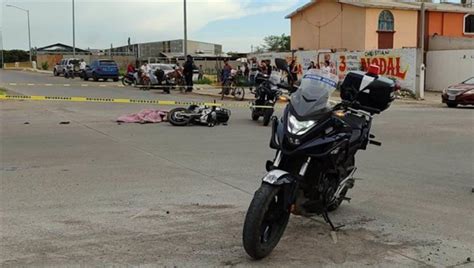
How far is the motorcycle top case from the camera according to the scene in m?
5.25

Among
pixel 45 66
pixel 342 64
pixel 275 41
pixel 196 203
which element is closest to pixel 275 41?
pixel 275 41

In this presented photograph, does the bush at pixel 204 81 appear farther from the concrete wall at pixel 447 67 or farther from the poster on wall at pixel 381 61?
the concrete wall at pixel 447 67

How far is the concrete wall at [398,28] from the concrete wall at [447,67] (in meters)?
6.57

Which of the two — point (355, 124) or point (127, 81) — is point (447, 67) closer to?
point (127, 81)

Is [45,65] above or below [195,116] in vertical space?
above

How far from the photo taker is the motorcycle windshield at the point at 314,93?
4730 millimetres

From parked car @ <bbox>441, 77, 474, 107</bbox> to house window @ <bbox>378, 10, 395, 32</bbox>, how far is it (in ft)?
51.4

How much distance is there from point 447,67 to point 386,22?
887 centimetres

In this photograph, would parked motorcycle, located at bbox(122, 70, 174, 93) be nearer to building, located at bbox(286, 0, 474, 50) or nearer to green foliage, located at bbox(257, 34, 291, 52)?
building, located at bbox(286, 0, 474, 50)

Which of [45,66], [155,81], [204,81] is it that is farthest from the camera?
[45,66]

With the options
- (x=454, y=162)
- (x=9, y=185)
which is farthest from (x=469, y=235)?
(x=9, y=185)

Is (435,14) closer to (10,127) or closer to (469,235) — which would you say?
(10,127)

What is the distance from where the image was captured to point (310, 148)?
4.62m

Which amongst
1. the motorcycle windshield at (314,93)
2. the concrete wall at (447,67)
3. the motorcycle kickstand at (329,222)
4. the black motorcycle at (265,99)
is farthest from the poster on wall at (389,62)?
the motorcycle windshield at (314,93)
